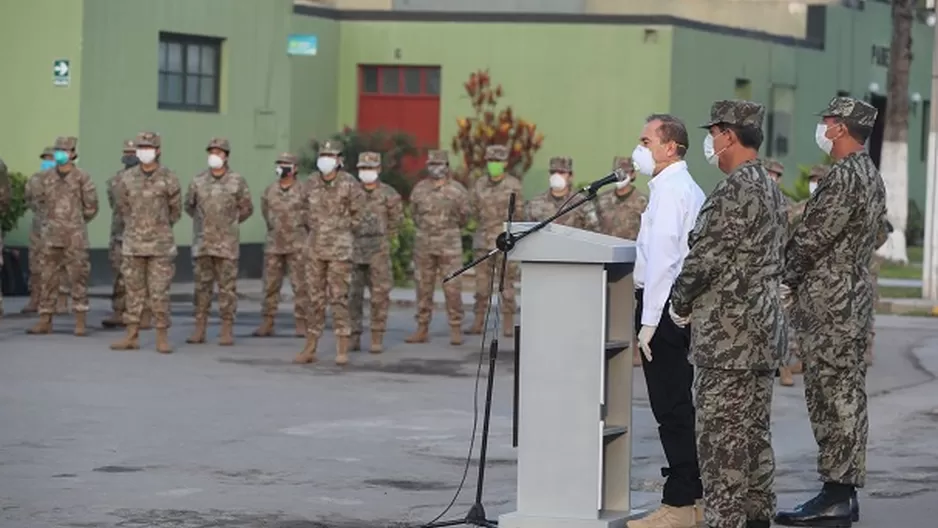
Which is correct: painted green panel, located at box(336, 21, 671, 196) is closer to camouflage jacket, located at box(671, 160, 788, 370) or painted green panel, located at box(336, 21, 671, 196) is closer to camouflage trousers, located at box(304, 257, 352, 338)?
camouflage trousers, located at box(304, 257, 352, 338)

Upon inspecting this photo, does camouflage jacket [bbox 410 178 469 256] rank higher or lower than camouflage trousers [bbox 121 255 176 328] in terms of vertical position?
higher

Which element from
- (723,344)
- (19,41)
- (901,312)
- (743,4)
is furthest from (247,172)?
(723,344)

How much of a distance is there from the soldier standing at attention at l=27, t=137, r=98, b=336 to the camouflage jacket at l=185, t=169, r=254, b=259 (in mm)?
1164

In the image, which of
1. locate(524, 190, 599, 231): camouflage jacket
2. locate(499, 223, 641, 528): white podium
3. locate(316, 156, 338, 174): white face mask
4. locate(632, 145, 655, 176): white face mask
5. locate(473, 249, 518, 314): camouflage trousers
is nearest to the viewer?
locate(499, 223, 641, 528): white podium

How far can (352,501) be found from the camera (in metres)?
10.8

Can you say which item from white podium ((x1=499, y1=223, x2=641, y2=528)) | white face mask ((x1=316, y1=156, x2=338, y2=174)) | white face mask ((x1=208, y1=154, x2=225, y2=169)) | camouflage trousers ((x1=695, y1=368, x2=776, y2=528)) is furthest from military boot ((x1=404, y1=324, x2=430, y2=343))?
camouflage trousers ((x1=695, y1=368, x2=776, y2=528))

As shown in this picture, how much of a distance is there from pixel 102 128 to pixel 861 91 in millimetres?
21408

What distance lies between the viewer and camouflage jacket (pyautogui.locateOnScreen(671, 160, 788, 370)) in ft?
29.6

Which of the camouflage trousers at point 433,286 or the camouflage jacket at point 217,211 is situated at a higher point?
the camouflage jacket at point 217,211

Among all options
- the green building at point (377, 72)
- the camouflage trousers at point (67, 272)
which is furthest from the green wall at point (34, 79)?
the camouflage trousers at point (67, 272)

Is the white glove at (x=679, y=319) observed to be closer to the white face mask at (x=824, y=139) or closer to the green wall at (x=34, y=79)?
the white face mask at (x=824, y=139)

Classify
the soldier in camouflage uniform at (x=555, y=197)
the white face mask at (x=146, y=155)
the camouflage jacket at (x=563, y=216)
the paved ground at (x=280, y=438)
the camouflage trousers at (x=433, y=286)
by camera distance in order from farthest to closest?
the camouflage trousers at (x=433, y=286), the soldier in camouflage uniform at (x=555, y=197), the camouflage jacket at (x=563, y=216), the white face mask at (x=146, y=155), the paved ground at (x=280, y=438)

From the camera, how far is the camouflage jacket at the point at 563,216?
20.1 meters

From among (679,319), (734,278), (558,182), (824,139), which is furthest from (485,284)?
(734,278)
